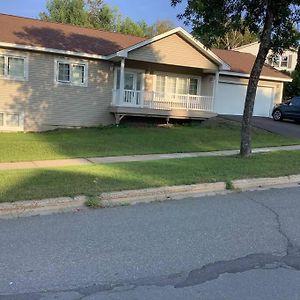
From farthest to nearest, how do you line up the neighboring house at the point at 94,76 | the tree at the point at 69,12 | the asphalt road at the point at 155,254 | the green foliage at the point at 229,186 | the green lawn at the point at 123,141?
1. the tree at the point at 69,12
2. the neighboring house at the point at 94,76
3. the green lawn at the point at 123,141
4. the green foliage at the point at 229,186
5. the asphalt road at the point at 155,254

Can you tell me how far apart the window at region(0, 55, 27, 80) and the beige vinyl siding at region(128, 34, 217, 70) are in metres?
4.95

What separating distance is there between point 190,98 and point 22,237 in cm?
1886

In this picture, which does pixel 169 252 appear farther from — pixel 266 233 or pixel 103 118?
pixel 103 118

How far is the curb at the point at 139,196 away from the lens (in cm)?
731

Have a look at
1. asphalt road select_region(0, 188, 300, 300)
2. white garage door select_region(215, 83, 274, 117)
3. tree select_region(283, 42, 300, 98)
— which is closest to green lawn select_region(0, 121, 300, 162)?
white garage door select_region(215, 83, 274, 117)

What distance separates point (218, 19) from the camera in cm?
1309

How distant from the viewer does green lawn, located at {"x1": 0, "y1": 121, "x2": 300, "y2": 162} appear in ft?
46.3

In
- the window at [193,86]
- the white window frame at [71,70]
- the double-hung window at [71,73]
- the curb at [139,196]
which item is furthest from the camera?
the window at [193,86]

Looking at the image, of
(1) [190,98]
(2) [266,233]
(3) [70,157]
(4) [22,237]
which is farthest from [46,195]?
(1) [190,98]

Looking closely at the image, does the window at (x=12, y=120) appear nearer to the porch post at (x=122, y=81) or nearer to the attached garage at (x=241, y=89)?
the porch post at (x=122, y=81)

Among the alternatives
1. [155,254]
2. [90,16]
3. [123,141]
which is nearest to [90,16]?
[90,16]

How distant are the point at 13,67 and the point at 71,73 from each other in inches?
106

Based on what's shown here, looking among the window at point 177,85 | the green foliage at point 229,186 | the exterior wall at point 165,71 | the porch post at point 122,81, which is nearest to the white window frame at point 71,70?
the porch post at point 122,81

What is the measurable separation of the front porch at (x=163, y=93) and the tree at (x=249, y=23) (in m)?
8.36
